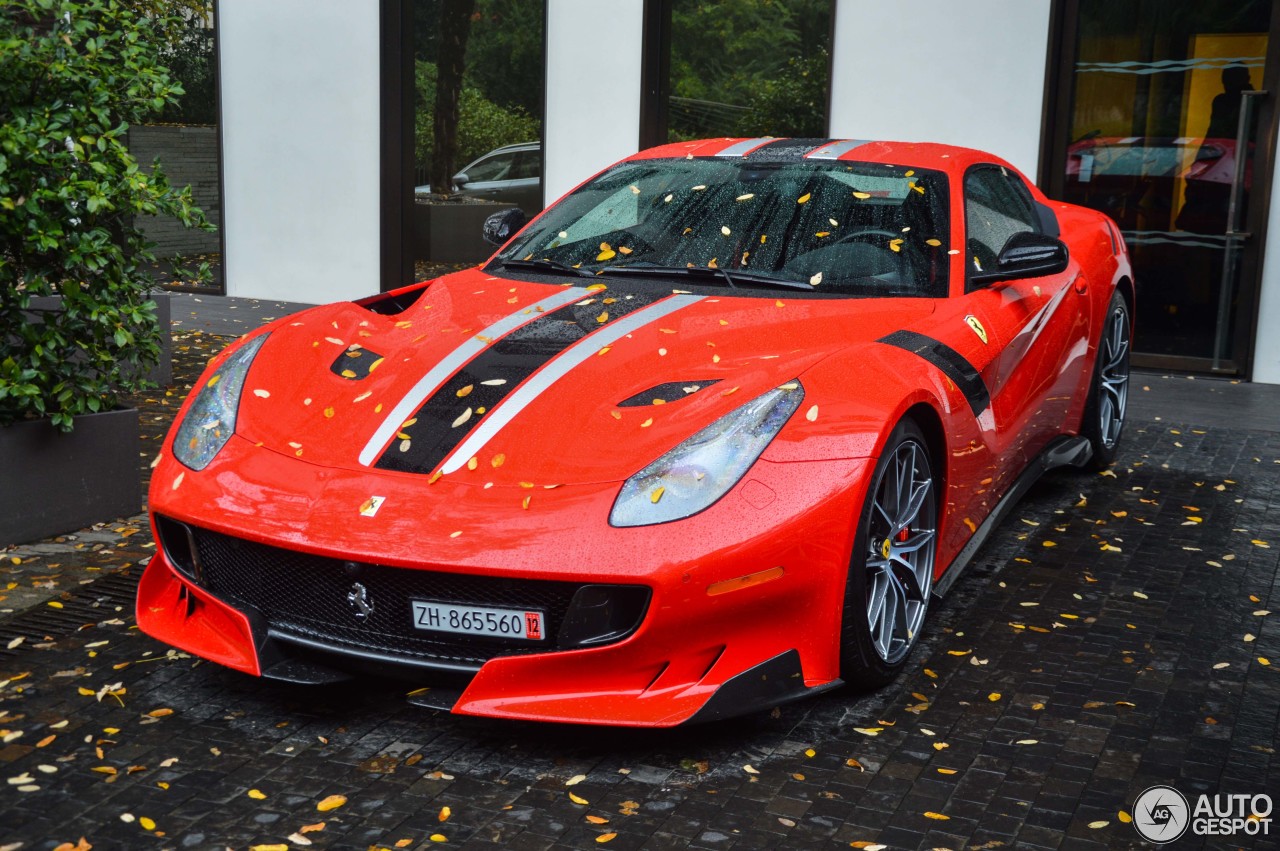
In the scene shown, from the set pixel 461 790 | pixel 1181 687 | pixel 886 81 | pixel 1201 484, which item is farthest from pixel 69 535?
pixel 886 81

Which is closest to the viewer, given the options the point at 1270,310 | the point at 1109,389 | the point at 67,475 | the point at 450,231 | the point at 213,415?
the point at 213,415

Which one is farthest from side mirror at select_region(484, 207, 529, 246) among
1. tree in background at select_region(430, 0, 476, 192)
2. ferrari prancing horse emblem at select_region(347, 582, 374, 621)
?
tree in background at select_region(430, 0, 476, 192)

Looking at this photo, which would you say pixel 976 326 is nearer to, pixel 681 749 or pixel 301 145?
pixel 681 749

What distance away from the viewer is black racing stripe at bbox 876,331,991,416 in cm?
421

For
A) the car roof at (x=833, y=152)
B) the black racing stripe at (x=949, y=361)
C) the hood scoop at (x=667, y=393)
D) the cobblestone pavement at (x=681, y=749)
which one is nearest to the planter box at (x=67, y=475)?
the cobblestone pavement at (x=681, y=749)

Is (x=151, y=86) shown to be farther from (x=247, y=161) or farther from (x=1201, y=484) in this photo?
(x=247, y=161)

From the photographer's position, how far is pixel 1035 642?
4461 mm

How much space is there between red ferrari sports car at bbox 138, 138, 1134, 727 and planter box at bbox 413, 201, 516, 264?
679 cm

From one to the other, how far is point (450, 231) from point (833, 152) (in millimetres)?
7006

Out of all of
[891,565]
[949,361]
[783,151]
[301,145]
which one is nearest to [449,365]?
[891,565]

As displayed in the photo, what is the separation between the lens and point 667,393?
379 cm

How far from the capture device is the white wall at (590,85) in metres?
10.9

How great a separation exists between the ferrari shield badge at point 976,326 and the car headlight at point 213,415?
230 centimetres

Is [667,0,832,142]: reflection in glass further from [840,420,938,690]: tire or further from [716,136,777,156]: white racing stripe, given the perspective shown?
[840,420,938,690]: tire
